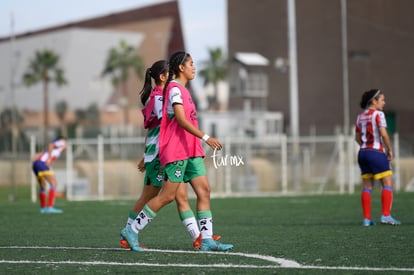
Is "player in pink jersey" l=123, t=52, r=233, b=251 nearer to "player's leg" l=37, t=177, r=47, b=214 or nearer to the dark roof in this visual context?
"player's leg" l=37, t=177, r=47, b=214

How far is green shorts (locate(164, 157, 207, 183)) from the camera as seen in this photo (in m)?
9.40

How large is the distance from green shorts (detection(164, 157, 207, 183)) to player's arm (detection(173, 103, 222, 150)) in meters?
0.39

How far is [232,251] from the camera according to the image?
949cm

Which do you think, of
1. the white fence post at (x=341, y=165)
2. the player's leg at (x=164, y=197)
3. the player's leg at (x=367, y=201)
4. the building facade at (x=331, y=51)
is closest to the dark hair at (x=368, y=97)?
the player's leg at (x=367, y=201)

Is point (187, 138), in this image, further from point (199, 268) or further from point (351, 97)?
point (351, 97)

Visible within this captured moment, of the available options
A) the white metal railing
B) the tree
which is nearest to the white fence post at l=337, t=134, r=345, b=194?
the white metal railing

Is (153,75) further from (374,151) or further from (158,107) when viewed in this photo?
(374,151)

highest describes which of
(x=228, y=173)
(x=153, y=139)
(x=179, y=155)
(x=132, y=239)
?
(x=153, y=139)

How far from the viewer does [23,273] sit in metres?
8.01

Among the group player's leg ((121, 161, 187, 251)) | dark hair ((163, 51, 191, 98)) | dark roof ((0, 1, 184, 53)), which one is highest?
dark roof ((0, 1, 184, 53))

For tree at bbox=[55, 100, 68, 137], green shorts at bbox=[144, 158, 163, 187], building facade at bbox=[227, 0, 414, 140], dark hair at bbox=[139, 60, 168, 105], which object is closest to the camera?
green shorts at bbox=[144, 158, 163, 187]

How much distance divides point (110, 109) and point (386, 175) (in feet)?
257

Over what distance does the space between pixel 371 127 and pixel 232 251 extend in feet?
15.0

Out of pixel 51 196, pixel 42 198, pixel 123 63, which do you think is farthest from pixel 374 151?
pixel 123 63
